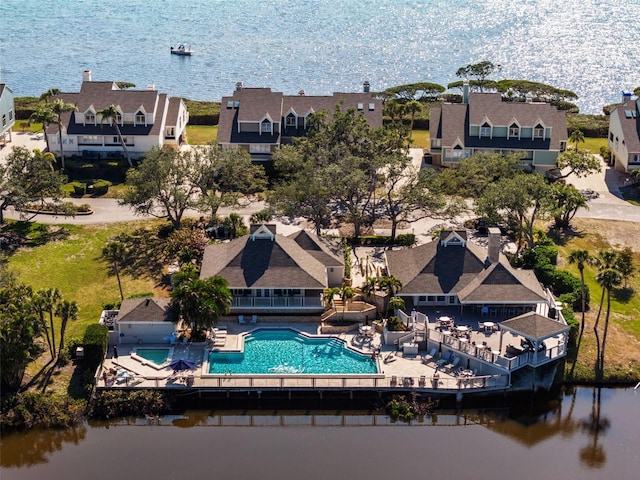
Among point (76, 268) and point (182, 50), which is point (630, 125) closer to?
point (76, 268)

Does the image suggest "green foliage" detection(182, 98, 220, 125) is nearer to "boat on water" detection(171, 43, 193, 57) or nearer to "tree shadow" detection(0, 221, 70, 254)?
"tree shadow" detection(0, 221, 70, 254)

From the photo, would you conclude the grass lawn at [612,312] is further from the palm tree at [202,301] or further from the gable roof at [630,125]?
the palm tree at [202,301]

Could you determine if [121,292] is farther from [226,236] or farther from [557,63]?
[557,63]

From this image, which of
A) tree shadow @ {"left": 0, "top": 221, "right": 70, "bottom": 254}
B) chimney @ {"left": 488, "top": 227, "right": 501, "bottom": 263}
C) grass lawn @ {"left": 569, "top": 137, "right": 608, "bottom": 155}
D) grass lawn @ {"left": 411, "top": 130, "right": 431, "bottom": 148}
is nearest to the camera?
chimney @ {"left": 488, "top": 227, "right": 501, "bottom": 263}

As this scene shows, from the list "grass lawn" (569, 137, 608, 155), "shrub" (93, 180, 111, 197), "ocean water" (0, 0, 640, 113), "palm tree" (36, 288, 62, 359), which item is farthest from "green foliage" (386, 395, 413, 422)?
"ocean water" (0, 0, 640, 113)

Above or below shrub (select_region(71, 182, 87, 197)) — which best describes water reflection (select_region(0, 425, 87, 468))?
below

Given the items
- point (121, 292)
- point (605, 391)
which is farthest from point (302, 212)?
point (605, 391)
